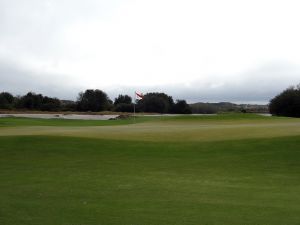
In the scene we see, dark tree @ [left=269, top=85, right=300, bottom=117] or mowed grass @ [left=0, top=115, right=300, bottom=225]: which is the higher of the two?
dark tree @ [left=269, top=85, right=300, bottom=117]

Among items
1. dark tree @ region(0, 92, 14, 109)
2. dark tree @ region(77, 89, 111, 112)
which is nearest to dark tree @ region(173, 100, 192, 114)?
dark tree @ region(77, 89, 111, 112)

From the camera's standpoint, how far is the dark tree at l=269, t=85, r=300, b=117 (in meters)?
90.2

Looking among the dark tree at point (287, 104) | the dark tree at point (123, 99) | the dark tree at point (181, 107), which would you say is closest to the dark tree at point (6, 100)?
the dark tree at point (123, 99)

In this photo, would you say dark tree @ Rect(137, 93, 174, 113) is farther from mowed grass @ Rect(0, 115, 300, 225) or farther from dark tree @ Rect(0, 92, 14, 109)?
mowed grass @ Rect(0, 115, 300, 225)

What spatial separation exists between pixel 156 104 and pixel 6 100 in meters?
40.7

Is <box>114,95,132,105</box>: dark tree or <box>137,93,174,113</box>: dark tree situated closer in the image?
<box>137,93,174,113</box>: dark tree

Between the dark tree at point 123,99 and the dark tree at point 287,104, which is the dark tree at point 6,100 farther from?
the dark tree at point 287,104

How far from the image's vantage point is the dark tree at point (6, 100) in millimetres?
125938

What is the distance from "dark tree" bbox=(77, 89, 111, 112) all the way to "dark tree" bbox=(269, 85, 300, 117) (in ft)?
168

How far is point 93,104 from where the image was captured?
431ft

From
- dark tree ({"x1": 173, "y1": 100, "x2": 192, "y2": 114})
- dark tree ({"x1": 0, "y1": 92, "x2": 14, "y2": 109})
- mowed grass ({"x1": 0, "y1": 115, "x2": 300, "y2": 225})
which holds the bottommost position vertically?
mowed grass ({"x1": 0, "y1": 115, "x2": 300, "y2": 225})

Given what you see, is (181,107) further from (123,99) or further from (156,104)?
(123,99)

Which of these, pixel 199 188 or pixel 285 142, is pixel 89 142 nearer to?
pixel 285 142

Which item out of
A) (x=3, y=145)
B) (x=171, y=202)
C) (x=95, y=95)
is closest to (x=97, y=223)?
(x=171, y=202)
